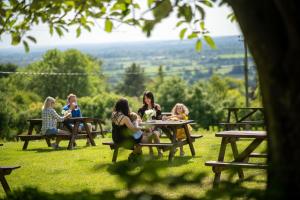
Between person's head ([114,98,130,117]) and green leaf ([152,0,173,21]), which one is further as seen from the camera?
person's head ([114,98,130,117])

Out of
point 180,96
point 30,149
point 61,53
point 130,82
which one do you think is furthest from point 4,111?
point 130,82

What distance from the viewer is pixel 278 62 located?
296 cm

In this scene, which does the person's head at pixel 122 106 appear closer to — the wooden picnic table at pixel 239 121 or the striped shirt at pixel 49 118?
the striped shirt at pixel 49 118

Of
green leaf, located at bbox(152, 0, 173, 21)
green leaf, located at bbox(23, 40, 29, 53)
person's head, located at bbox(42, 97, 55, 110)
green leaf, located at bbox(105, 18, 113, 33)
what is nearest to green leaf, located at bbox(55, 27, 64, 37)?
Answer: green leaf, located at bbox(23, 40, 29, 53)

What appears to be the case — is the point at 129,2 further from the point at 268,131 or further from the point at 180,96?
the point at 180,96

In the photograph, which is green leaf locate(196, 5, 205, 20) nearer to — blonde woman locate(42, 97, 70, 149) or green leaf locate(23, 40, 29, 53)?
green leaf locate(23, 40, 29, 53)

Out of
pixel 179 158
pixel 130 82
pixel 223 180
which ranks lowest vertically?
pixel 130 82

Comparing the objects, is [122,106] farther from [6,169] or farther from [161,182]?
[161,182]

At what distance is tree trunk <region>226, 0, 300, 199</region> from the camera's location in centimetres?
276

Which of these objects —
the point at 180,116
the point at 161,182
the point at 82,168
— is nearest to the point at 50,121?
the point at 180,116

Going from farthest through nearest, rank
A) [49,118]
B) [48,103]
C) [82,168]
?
[48,103], [49,118], [82,168]

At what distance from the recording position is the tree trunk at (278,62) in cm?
276

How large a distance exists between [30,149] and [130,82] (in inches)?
5419

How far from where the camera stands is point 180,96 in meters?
93.7
